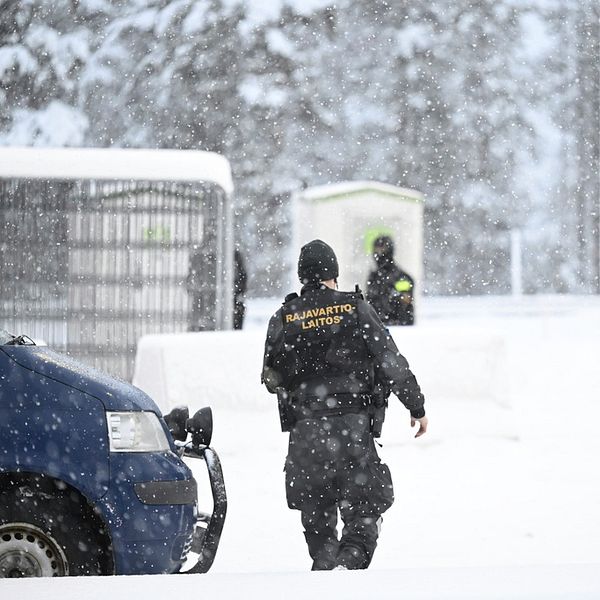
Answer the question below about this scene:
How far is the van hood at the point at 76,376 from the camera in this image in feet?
13.9

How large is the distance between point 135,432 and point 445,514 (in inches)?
128

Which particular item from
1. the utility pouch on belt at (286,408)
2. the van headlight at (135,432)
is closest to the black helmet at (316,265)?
the utility pouch on belt at (286,408)

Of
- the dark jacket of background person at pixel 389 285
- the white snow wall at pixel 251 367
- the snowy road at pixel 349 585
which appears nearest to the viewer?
the snowy road at pixel 349 585

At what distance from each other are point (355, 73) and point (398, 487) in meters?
34.3

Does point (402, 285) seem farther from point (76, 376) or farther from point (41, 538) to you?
point (41, 538)

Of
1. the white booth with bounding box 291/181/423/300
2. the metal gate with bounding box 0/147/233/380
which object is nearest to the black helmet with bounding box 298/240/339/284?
the metal gate with bounding box 0/147/233/380

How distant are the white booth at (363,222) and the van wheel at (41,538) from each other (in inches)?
519

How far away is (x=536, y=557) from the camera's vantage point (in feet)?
19.9

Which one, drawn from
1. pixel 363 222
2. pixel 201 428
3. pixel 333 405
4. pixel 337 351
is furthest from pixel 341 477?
pixel 363 222

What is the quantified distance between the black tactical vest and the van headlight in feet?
2.98

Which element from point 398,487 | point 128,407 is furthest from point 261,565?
point 398,487

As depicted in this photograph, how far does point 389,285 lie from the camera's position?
11.4m

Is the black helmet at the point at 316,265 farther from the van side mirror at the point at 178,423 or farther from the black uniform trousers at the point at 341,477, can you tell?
the van side mirror at the point at 178,423

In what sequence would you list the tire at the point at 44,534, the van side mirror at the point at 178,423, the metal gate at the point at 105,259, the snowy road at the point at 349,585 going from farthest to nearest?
the metal gate at the point at 105,259 → the van side mirror at the point at 178,423 → the tire at the point at 44,534 → the snowy road at the point at 349,585
